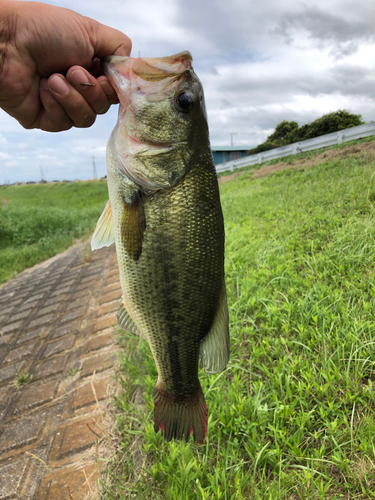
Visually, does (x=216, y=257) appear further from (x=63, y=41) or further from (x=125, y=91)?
(x=63, y=41)

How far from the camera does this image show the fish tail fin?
154 cm

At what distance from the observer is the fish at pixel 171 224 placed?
4.75 ft

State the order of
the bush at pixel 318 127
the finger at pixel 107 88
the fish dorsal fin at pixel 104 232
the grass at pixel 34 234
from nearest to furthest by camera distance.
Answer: the fish dorsal fin at pixel 104 232 → the finger at pixel 107 88 → the grass at pixel 34 234 → the bush at pixel 318 127

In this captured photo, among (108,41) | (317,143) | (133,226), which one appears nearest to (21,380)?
(133,226)

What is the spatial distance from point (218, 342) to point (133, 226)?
2.22 ft

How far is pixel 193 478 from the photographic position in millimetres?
1975

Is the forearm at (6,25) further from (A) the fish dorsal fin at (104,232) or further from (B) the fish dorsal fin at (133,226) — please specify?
(B) the fish dorsal fin at (133,226)

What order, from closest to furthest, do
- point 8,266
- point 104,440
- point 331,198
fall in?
point 104,440
point 331,198
point 8,266

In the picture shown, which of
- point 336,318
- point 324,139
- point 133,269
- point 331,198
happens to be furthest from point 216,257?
point 324,139

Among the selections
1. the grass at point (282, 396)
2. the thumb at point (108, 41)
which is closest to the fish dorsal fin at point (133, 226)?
the thumb at point (108, 41)

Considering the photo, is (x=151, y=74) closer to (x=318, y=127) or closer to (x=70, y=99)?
(x=70, y=99)

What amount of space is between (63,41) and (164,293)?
1.47m

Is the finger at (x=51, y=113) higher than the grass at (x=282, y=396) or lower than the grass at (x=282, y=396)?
higher

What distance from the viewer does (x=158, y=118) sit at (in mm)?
1529
